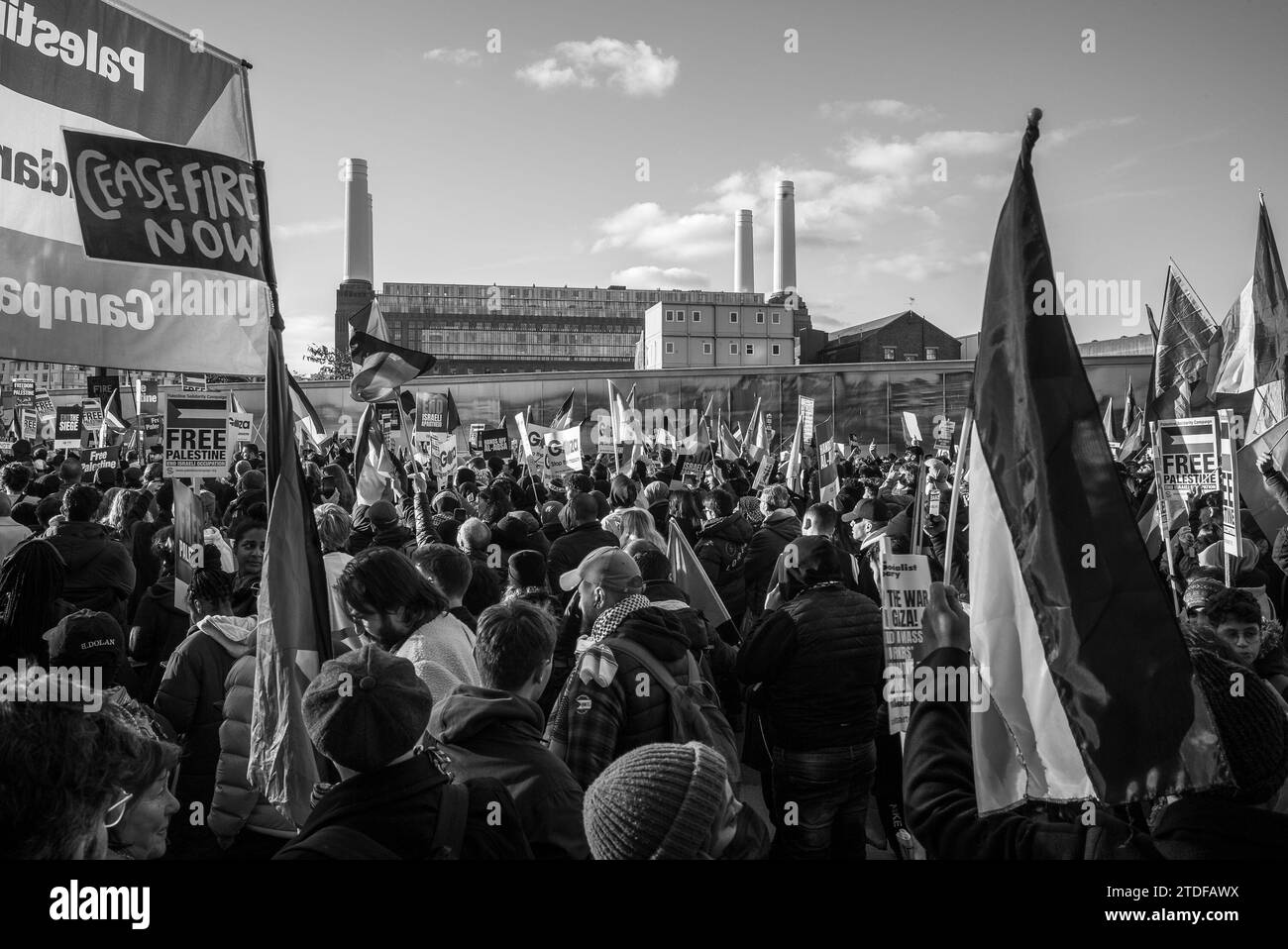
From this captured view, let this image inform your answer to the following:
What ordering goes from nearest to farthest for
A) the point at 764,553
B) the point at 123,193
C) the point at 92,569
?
1. the point at 123,193
2. the point at 92,569
3. the point at 764,553

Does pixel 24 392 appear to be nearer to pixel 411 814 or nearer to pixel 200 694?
pixel 200 694

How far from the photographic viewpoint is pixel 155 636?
4.86m

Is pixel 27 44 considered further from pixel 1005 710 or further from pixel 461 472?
pixel 461 472

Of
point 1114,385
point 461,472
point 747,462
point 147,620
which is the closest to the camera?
point 147,620

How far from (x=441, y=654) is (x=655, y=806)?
1.87 m

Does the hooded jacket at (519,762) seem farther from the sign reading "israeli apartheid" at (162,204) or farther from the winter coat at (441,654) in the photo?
the sign reading "israeli apartheid" at (162,204)

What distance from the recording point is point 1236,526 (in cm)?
550

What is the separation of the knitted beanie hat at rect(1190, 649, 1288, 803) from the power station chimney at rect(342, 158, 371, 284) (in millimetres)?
116519

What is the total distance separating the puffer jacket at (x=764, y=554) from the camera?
6.95 meters

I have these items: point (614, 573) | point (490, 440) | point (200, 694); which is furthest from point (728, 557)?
point (490, 440)

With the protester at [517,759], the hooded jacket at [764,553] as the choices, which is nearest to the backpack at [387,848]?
the protester at [517,759]

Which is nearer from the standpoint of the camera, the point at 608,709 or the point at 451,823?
the point at 451,823
